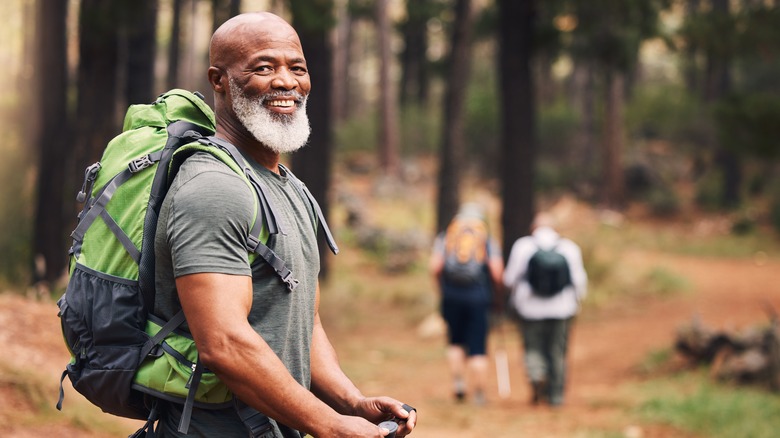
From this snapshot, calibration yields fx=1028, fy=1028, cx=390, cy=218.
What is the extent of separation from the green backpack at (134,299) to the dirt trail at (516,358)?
3.39 metres

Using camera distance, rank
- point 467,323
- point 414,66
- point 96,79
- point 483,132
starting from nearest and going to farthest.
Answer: point 467,323, point 96,79, point 483,132, point 414,66

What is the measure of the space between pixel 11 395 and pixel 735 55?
1070 centimetres

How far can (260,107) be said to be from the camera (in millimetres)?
2891

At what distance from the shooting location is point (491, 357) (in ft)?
44.7

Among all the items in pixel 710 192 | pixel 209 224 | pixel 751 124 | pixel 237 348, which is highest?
pixel 209 224

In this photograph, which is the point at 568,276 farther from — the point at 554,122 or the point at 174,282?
the point at 554,122

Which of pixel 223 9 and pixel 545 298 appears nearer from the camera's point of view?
pixel 545 298

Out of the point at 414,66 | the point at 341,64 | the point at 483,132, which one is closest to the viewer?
the point at 483,132

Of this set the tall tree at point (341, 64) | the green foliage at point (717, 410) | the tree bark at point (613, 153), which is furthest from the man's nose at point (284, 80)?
the tall tree at point (341, 64)

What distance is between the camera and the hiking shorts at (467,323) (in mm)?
10094

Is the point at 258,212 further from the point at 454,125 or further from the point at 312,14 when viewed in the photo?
the point at 454,125

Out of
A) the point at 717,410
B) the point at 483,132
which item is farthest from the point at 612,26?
the point at 483,132

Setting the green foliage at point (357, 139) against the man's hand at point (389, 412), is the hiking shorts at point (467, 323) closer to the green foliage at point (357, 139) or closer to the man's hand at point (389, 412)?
the man's hand at point (389, 412)

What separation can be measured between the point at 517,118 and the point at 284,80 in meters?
13.3
